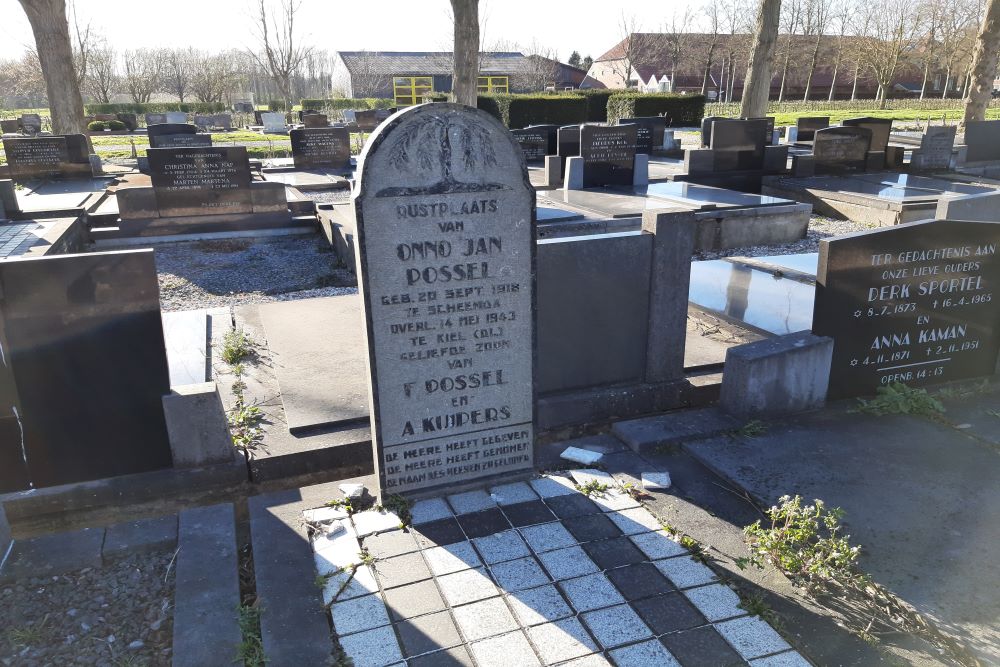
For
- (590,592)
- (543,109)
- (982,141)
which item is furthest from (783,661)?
(543,109)

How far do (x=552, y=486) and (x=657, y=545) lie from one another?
0.76 meters

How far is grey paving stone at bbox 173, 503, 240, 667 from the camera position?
9.68 feet

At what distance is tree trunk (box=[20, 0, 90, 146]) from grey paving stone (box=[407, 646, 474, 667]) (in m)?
20.2

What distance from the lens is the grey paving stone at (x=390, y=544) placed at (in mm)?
3537

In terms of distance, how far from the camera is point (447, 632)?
3.01 meters

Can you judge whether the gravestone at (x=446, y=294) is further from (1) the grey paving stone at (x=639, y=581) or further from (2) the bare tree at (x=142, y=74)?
(2) the bare tree at (x=142, y=74)

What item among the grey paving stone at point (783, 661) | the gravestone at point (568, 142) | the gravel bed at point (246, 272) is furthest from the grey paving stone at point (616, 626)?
the gravestone at point (568, 142)

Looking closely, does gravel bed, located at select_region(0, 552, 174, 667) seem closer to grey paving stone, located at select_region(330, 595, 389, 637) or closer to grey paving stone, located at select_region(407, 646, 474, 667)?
grey paving stone, located at select_region(330, 595, 389, 637)

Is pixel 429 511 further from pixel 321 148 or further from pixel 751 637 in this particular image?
pixel 321 148

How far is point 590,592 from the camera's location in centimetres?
323

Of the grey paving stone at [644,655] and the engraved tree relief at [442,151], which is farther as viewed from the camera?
the engraved tree relief at [442,151]

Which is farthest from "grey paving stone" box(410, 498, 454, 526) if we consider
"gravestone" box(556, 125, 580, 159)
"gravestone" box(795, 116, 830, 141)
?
"gravestone" box(795, 116, 830, 141)

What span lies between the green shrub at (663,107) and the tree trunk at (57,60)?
21996 millimetres

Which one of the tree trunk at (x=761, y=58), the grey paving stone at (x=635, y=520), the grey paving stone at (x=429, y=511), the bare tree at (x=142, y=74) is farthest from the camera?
the bare tree at (x=142, y=74)
